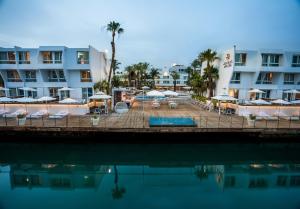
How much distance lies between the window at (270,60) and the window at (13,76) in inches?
1418

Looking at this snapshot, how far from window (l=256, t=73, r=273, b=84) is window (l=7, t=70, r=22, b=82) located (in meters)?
35.7

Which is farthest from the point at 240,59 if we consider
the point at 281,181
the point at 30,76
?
the point at 30,76

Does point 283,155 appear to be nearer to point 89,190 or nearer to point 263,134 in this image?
point 263,134

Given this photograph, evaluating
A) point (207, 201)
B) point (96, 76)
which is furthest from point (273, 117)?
point (96, 76)

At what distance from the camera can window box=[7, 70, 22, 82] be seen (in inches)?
1033

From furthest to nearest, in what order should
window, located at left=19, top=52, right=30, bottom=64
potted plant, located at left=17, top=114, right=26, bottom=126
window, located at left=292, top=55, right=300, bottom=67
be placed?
window, located at left=292, top=55, right=300, bottom=67 < window, located at left=19, top=52, right=30, bottom=64 < potted plant, located at left=17, top=114, right=26, bottom=126

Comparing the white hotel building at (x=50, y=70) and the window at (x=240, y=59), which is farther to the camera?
the window at (x=240, y=59)

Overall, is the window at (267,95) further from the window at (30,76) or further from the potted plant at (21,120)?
the window at (30,76)

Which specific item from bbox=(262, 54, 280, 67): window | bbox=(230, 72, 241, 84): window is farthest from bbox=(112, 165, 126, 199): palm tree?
bbox=(262, 54, 280, 67): window

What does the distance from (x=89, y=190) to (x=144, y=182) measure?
311 cm

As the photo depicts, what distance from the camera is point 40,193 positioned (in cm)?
941

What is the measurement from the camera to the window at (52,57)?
954 inches

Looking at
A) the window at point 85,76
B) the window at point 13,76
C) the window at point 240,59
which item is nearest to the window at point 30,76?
the window at point 13,76

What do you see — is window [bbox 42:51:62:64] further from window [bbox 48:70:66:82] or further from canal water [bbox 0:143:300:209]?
canal water [bbox 0:143:300:209]
